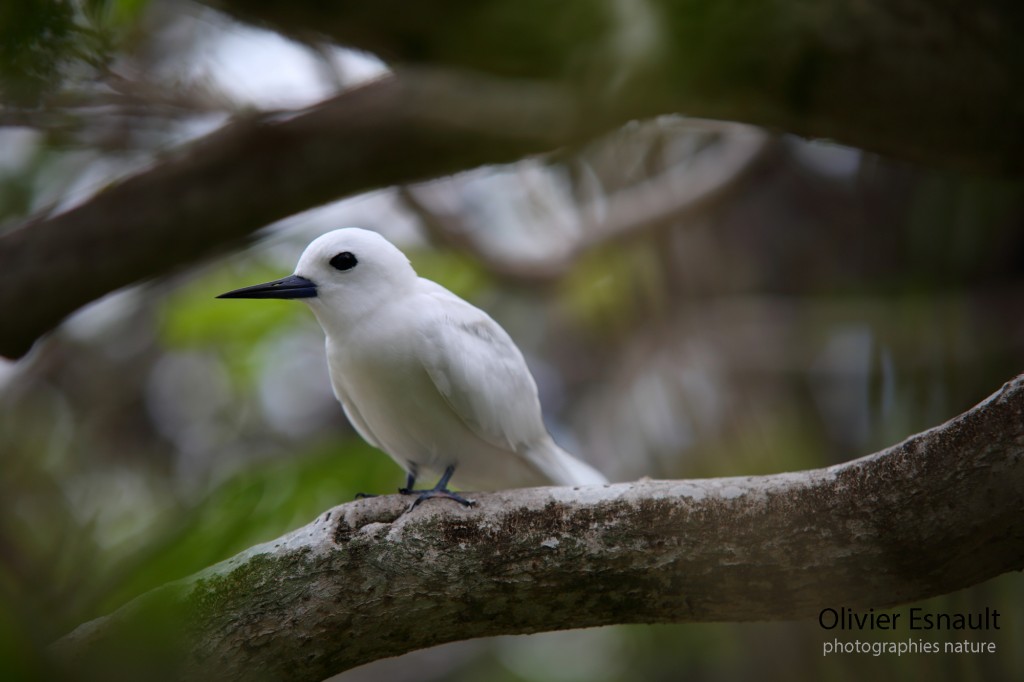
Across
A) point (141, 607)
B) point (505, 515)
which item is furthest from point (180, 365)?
point (141, 607)

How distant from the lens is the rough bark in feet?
8.63

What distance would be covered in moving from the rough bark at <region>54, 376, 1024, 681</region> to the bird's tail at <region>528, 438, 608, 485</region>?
3.80ft

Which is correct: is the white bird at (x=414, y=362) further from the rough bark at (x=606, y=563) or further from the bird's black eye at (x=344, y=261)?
the rough bark at (x=606, y=563)

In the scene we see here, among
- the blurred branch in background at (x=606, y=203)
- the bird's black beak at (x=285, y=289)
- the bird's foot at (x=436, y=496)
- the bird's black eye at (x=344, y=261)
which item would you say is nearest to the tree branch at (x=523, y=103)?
the bird's black beak at (x=285, y=289)

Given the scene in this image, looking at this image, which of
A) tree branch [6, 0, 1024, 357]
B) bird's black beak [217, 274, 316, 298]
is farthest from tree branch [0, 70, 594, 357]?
bird's black beak [217, 274, 316, 298]

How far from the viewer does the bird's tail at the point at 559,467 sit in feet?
13.8

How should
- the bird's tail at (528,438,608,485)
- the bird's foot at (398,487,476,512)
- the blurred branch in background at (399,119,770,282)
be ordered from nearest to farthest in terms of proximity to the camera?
the bird's foot at (398,487,476,512) < the bird's tail at (528,438,608,485) < the blurred branch in background at (399,119,770,282)

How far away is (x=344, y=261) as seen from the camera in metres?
4.00

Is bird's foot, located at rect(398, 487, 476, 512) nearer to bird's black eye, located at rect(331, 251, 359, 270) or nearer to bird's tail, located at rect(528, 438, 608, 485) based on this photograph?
bird's tail, located at rect(528, 438, 608, 485)

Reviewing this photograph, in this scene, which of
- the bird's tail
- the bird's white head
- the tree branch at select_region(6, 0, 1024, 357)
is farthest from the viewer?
the bird's tail

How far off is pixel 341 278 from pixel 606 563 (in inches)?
72.6

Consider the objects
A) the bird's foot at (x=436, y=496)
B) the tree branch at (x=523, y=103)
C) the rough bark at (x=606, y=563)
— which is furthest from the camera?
the bird's foot at (x=436, y=496)

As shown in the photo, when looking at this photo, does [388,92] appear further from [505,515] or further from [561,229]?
[561,229]

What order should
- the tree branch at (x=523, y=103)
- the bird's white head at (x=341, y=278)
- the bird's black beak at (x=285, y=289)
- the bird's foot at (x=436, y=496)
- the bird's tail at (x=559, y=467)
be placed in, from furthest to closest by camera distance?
1. the bird's tail at (x=559, y=467)
2. the bird's white head at (x=341, y=278)
3. the bird's black beak at (x=285, y=289)
4. the bird's foot at (x=436, y=496)
5. the tree branch at (x=523, y=103)
